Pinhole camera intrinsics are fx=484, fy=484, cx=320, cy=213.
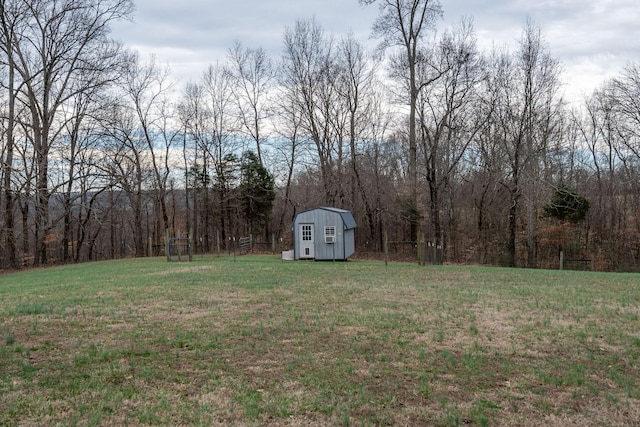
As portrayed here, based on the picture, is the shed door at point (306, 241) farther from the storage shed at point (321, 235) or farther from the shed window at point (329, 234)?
the shed window at point (329, 234)

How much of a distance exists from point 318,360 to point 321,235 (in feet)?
64.1

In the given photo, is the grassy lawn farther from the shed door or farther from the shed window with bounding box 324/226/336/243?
the shed door

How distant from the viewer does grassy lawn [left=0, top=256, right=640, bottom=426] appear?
402 cm

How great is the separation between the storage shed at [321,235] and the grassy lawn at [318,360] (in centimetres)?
1467

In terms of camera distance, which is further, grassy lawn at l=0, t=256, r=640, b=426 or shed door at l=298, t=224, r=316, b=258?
shed door at l=298, t=224, r=316, b=258

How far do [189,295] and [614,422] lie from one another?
317 inches

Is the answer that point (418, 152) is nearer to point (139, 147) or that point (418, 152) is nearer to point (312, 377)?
point (139, 147)

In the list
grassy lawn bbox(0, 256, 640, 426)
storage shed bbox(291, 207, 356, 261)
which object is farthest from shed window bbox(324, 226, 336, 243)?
grassy lawn bbox(0, 256, 640, 426)

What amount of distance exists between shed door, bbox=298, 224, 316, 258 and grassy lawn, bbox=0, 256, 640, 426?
14889 mm

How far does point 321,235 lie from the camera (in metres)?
25.0

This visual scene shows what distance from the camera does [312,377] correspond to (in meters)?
4.84

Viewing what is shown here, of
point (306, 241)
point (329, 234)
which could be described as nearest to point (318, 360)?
point (329, 234)

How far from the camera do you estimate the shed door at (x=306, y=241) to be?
82.2ft

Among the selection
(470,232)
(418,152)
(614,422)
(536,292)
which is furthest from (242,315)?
(470,232)
